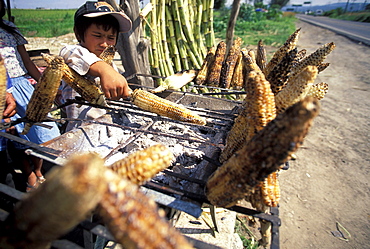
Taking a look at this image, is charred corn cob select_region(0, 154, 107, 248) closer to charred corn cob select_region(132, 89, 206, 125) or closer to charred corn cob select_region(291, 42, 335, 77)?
charred corn cob select_region(132, 89, 206, 125)

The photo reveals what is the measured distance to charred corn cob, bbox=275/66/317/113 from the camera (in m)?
1.50

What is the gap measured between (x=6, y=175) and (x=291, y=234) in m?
4.41

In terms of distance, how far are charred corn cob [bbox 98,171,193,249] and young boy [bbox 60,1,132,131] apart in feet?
5.46

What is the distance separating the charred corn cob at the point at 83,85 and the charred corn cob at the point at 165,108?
1.45 ft

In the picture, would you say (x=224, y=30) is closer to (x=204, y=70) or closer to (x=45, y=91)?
(x=204, y=70)

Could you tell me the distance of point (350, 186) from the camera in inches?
154

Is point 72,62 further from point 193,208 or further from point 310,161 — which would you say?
point 310,161

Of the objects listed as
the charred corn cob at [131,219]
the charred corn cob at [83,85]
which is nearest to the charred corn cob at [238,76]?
the charred corn cob at [83,85]

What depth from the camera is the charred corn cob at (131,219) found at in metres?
0.78

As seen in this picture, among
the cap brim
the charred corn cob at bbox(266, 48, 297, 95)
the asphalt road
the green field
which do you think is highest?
the cap brim

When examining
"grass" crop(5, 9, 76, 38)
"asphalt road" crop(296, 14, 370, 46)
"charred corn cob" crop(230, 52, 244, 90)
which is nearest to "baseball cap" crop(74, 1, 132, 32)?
"charred corn cob" crop(230, 52, 244, 90)

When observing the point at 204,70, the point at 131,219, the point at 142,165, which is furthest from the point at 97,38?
the point at 131,219

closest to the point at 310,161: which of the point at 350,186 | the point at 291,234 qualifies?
the point at 350,186

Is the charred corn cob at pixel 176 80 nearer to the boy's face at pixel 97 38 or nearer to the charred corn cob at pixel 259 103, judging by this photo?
the boy's face at pixel 97 38
